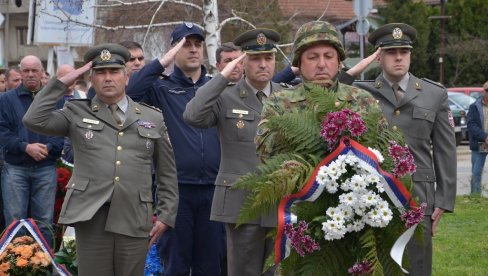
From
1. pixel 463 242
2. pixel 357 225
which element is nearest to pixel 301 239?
pixel 357 225

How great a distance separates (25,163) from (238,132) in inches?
165

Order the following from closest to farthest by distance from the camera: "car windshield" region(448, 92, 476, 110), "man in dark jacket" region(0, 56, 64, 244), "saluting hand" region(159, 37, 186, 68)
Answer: "saluting hand" region(159, 37, 186, 68)
"man in dark jacket" region(0, 56, 64, 244)
"car windshield" region(448, 92, 476, 110)

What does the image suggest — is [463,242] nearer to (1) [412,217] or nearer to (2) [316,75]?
(2) [316,75]

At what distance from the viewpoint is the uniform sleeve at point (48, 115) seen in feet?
20.3

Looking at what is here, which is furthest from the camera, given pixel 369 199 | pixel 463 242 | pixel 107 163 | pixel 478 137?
pixel 478 137

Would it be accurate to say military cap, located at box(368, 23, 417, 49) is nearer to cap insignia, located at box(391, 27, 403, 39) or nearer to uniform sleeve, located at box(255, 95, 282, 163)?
cap insignia, located at box(391, 27, 403, 39)

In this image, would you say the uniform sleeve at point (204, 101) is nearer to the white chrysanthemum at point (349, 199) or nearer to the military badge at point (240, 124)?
the military badge at point (240, 124)

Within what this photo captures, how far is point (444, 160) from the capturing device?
6.82m

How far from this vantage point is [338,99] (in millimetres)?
4945

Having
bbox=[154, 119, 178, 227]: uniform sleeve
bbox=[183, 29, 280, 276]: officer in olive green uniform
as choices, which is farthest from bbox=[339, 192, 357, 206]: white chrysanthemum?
bbox=[154, 119, 178, 227]: uniform sleeve

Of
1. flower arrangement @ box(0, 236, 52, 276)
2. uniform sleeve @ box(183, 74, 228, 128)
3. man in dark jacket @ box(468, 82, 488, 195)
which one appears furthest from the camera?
man in dark jacket @ box(468, 82, 488, 195)

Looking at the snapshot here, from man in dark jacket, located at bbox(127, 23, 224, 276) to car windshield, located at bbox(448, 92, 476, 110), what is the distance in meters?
23.7

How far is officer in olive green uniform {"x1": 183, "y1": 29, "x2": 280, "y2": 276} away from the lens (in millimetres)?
6559

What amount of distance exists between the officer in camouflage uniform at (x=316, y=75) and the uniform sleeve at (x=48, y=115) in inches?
65.9
